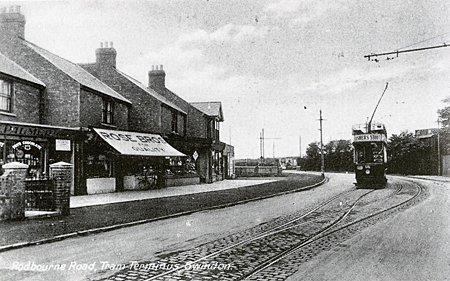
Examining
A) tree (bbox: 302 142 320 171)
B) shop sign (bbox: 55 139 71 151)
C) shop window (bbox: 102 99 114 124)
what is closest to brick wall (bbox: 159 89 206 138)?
shop window (bbox: 102 99 114 124)

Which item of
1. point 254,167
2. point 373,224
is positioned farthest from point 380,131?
point 254,167

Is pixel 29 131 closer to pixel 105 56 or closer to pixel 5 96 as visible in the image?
pixel 5 96

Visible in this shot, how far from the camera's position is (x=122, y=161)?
71.2 ft

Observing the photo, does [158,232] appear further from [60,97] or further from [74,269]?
[60,97]

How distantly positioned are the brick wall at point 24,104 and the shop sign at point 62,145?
163 centimetres

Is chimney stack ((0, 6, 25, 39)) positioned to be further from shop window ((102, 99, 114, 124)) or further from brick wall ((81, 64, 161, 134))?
brick wall ((81, 64, 161, 134))

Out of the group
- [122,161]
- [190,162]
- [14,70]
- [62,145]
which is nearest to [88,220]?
[62,145]

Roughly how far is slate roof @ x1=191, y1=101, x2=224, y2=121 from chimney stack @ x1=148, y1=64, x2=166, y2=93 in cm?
417

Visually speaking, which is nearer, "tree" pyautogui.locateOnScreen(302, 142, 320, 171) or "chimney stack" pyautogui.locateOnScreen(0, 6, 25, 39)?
"chimney stack" pyautogui.locateOnScreen(0, 6, 25, 39)

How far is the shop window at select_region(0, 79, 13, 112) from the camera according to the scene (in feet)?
52.4

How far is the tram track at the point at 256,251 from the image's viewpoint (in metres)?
5.68

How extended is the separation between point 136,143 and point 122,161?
1429 mm

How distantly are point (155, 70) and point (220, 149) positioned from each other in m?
8.04

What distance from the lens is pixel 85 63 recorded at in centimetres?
2628
